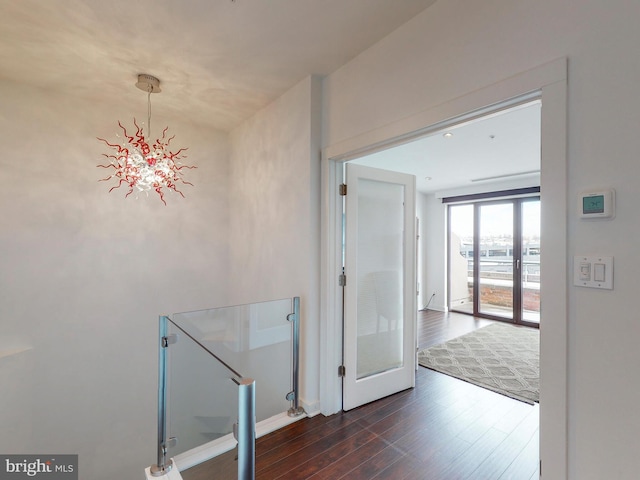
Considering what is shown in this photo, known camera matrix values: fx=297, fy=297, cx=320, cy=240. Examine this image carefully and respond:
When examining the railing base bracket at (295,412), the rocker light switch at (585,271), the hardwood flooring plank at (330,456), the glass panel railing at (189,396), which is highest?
the rocker light switch at (585,271)

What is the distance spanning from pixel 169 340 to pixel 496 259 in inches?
236

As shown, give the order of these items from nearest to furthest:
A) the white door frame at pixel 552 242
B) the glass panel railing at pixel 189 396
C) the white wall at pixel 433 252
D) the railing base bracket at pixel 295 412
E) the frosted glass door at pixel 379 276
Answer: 1. the white door frame at pixel 552 242
2. the glass panel railing at pixel 189 396
3. the railing base bracket at pixel 295 412
4. the frosted glass door at pixel 379 276
5. the white wall at pixel 433 252

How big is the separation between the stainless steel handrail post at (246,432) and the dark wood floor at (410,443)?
0.79 feet

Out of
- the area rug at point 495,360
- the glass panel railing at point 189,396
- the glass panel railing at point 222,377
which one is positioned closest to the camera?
the glass panel railing at point 222,377

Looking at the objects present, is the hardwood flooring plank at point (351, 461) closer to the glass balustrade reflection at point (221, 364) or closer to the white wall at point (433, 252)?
the glass balustrade reflection at point (221, 364)

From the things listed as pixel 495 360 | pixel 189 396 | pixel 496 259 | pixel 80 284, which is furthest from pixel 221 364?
pixel 496 259

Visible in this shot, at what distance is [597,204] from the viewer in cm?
120

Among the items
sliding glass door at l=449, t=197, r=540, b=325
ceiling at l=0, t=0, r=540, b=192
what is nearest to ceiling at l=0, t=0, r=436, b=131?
ceiling at l=0, t=0, r=540, b=192

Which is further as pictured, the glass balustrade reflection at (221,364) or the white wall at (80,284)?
the white wall at (80,284)

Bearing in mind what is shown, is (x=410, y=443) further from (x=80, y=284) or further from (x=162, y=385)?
(x=80, y=284)

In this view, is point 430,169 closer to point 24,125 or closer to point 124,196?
point 124,196

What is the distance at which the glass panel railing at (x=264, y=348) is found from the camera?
2.51m

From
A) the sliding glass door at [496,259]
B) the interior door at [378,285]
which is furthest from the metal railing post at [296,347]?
the sliding glass door at [496,259]

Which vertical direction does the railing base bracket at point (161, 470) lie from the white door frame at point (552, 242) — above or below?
below
